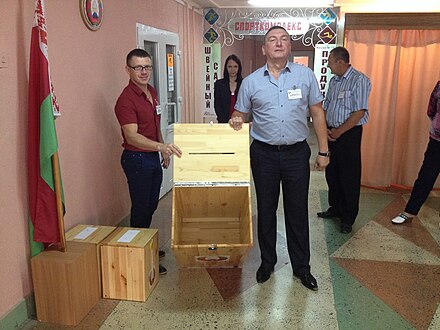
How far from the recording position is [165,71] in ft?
13.7

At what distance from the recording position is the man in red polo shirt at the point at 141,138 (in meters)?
2.46

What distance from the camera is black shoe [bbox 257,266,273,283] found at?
2.62 meters

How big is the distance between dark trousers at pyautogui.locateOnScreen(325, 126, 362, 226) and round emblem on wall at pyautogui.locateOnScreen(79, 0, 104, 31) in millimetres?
2059

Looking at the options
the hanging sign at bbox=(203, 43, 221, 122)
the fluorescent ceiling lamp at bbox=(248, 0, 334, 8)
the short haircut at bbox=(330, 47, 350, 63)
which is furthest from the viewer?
the hanging sign at bbox=(203, 43, 221, 122)

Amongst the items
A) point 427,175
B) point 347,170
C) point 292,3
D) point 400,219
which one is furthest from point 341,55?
point 292,3

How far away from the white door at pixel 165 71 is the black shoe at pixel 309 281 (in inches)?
81.3

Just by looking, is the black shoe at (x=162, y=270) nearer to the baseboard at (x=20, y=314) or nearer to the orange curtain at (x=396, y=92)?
the baseboard at (x=20, y=314)

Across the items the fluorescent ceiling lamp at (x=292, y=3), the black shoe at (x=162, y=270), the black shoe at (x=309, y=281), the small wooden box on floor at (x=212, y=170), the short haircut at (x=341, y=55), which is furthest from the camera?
the fluorescent ceiling lamp at (x=292, y=3)

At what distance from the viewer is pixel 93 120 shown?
285 centimetres

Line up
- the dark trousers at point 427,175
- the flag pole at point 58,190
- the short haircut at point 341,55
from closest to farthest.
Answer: the flag pole at point 58,190 < the short haircut at point 341,55 < the dark trousers at point 427,175

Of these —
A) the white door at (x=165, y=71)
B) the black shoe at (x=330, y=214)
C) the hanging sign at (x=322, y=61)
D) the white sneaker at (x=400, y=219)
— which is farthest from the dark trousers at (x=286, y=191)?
the hanging sign at (x=322, y=61)

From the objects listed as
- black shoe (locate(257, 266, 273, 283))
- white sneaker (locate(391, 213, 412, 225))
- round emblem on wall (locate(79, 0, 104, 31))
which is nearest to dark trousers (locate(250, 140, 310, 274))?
black shoe (locate(257, 266, 273, 283))

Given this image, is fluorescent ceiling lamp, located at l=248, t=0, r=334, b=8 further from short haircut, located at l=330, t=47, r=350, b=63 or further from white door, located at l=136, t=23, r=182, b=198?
short haircut, located at l=330, t=47, r=350, b=63

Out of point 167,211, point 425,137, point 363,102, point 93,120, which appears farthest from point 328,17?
point 93,120
